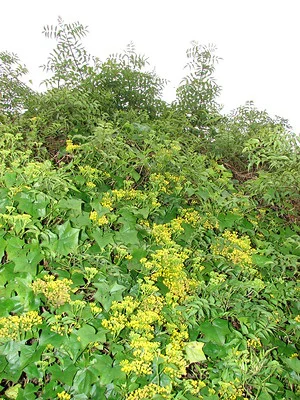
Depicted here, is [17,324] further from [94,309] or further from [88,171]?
[88,171]

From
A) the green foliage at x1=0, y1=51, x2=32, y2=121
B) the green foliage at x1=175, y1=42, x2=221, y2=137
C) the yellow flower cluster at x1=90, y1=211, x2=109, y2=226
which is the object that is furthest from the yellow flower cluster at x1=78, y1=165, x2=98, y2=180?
the green foliage at x1=175, y1=42, x2=221, y2=137

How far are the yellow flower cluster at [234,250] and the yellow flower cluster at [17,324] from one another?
0.78 meters

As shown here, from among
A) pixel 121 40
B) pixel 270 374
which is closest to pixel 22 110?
pixel 121 40

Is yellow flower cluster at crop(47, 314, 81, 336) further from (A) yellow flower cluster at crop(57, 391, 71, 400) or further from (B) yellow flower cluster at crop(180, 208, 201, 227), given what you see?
(B) yellow flower cluster at crop(180, 208, 201, 227)

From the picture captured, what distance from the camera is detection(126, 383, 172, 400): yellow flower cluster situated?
922mm

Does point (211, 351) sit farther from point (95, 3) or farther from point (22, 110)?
point (95, 3)

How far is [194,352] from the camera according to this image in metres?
1.06

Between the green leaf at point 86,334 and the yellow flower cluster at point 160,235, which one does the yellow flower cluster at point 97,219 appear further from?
the green leaf at point 86,334

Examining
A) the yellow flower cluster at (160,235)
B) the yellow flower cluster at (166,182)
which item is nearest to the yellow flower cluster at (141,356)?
the yellow flower cluster at (160,235)

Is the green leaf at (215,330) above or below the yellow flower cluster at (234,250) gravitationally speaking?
below

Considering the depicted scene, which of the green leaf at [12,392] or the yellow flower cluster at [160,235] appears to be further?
the yellow flower cluster at [160,235]

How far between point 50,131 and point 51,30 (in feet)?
2.73

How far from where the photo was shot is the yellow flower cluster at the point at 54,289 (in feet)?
3.36

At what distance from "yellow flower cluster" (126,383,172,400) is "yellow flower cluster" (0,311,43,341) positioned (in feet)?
1.02
